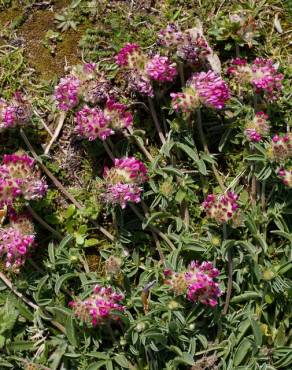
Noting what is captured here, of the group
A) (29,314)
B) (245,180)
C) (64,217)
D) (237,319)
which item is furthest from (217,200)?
(29,314)

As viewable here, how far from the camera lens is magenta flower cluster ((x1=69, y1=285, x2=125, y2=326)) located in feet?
15.2

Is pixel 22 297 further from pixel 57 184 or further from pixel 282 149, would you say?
pixel 282 149

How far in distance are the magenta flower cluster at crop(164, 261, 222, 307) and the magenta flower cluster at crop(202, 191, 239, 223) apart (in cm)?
34

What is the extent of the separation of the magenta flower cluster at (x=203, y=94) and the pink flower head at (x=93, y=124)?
21.2 inches

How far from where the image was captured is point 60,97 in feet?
16.7

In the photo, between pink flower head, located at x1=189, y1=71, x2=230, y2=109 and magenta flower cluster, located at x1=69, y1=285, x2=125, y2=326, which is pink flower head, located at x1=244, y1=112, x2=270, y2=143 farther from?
magenta flower cluster, located at x1=69, y1=285, x2=125, y2=326

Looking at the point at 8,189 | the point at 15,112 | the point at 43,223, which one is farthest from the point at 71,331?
the point at 15,112

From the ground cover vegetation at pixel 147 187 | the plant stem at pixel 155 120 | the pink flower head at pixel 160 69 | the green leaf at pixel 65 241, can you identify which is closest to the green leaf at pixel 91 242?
the ground cover vegetation at pixel 147 187

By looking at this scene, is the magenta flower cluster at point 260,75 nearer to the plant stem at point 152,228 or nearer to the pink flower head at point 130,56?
the pink flower head at point 130,56

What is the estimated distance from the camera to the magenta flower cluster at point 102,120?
16.1 feet

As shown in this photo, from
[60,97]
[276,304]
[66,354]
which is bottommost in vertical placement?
[276,304]

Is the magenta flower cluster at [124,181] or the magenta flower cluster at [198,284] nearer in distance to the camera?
the magenta flower cluster at [198,284]

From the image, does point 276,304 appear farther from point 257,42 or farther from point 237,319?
point 257,42

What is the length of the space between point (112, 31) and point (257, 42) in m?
1.20
